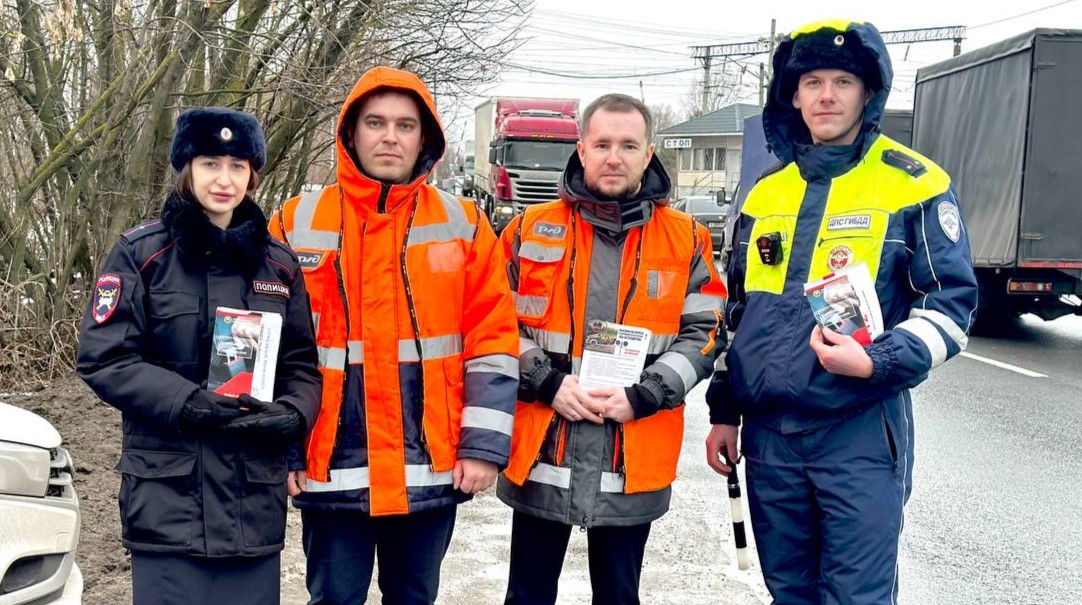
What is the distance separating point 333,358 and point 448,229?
1.80 ft

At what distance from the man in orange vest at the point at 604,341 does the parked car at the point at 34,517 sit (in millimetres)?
1397

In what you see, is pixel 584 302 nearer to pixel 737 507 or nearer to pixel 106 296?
pixel 737 507

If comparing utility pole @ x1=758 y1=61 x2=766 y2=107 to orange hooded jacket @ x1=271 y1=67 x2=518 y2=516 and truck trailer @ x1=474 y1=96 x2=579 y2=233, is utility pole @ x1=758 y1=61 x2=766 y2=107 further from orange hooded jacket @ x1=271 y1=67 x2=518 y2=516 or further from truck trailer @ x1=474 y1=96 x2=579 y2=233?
orange hooded jacket @ x1=271 y1=67 x2=518 y2=516

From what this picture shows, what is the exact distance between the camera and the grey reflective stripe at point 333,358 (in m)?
3.01

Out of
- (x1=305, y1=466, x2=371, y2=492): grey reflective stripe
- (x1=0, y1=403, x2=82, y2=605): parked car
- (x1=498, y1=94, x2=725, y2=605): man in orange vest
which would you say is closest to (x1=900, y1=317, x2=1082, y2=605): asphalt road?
(x1=498, y1=94, x2=725, y2=605): man in orange vest

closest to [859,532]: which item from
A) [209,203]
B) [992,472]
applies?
[209,203]

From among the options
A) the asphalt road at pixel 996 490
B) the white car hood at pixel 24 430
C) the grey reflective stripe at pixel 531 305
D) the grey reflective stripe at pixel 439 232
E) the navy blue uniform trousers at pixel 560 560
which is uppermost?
the grey reflective stripe at pixel 439 232

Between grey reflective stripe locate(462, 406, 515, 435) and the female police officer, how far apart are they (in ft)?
1.58

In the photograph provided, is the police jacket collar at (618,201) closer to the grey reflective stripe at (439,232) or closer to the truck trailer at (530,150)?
the grey reflective stripe at (439,232)

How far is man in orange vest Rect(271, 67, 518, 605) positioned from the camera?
9.87ft

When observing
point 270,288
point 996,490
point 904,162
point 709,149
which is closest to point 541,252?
point 270,288

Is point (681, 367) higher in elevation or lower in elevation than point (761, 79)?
lower

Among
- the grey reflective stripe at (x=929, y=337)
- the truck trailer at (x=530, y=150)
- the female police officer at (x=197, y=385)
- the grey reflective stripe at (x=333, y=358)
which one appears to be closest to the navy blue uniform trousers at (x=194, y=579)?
the female police officer at (x=197, y=385)

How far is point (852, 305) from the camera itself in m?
2.96
